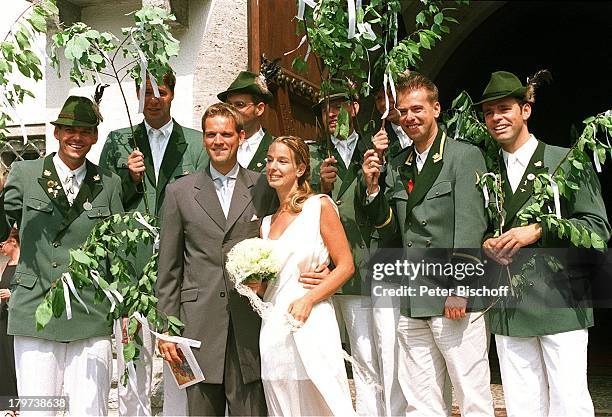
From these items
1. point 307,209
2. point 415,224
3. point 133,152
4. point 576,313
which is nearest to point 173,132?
point 133,152

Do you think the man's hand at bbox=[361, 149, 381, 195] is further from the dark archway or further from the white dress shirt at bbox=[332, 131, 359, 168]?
the dark archway

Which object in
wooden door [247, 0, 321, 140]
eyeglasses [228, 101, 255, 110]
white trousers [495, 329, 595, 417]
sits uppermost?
wooden door [247, 0, 321, 140]

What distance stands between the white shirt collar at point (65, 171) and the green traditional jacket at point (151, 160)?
0.30 meters

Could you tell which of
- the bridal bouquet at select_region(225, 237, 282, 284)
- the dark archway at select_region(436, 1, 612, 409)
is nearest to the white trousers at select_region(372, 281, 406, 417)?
the bridal bouquet at select_region(225, 237, 282, 284)

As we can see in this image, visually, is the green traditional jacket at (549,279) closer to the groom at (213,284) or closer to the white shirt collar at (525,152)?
the white shirt collar at (525,152)

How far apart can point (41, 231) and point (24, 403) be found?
3.14 feet

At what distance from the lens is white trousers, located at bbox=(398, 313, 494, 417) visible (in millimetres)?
4008

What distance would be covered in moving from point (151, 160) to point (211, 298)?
Result: 46.6 inches

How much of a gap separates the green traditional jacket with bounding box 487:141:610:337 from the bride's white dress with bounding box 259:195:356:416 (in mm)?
931

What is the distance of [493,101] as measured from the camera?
13.5 feet

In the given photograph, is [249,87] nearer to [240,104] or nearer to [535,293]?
[240,104]

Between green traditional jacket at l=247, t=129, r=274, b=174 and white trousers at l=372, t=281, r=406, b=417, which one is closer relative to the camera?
white trousers at l=372, t=281, r=406, b=417

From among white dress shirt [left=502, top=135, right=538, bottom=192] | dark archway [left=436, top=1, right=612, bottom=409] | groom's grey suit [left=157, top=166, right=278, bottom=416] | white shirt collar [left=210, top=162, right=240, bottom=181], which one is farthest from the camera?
dark archway [left=436, top=1, right=612, bottom=409]

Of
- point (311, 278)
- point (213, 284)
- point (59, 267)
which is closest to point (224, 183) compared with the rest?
point (213, 284)
